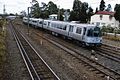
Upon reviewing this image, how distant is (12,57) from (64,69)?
587cm

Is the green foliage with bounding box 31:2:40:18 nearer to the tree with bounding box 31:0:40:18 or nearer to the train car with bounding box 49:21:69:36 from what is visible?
the tree with bounding box 31:0:40:18

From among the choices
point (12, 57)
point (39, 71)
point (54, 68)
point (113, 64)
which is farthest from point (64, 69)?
point (12, 57)

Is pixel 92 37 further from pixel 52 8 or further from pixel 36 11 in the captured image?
pixel 52 8

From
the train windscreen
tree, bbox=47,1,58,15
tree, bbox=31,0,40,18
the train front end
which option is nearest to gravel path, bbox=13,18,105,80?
the train front end

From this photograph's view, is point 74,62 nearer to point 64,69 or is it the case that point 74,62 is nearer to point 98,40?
point 64,69

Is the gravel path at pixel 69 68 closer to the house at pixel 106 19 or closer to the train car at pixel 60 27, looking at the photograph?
the train car at pixel 60 27

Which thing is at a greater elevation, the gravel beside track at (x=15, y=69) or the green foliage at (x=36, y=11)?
the green foliage at (x=36, y=11)

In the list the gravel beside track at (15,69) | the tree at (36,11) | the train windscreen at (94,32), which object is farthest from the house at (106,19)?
the gravel beside track at (15,69)

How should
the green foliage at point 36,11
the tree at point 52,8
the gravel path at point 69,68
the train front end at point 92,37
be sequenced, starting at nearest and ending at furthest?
the gravel path at point 69,68, the train front end at point 92,37, the green foliage at point 36,11, the tree at point 52,8

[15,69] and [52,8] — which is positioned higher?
[52,8]

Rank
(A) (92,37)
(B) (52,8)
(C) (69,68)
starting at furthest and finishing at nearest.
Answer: (B) (52,8), (A) (92,37), (C) (69,68)

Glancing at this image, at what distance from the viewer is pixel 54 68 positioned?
1541 centimetres

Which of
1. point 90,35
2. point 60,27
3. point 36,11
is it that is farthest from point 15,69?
point 36,11

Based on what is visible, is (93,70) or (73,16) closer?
(93,70)
